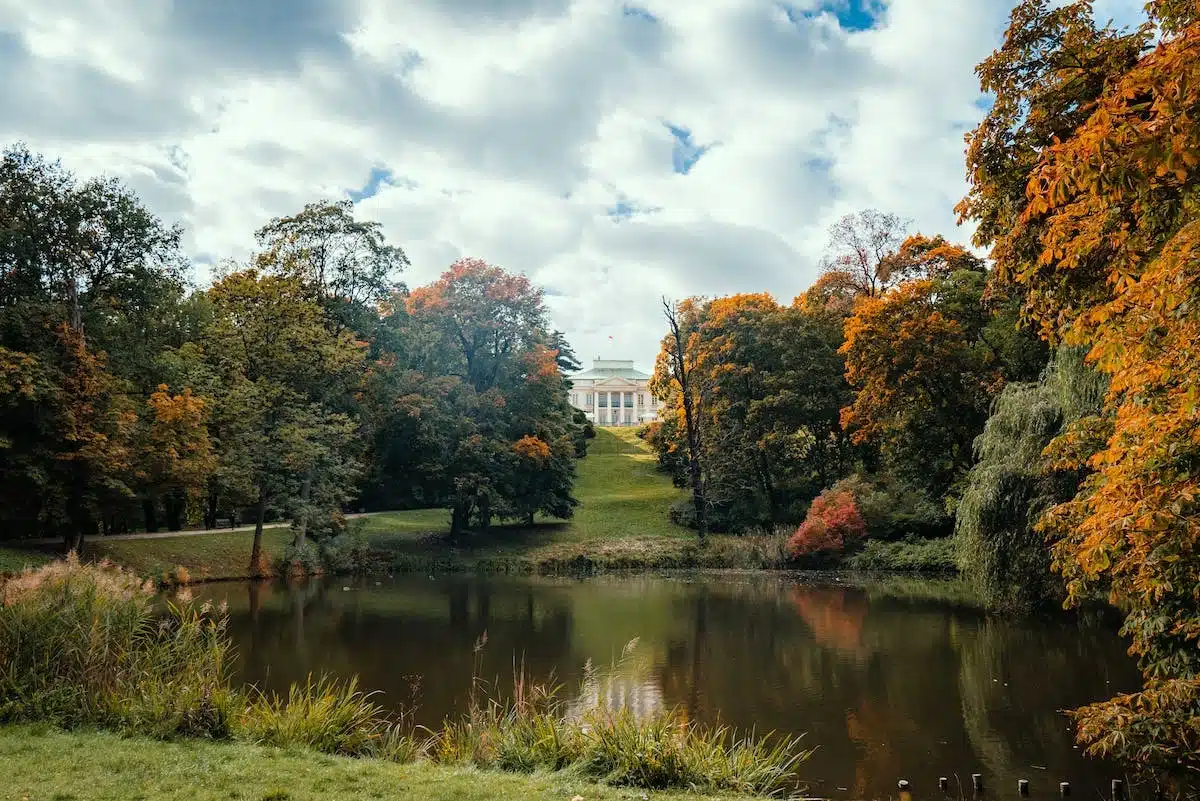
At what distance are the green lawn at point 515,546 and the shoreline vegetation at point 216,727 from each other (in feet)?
49.0

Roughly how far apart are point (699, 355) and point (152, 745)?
103 feet

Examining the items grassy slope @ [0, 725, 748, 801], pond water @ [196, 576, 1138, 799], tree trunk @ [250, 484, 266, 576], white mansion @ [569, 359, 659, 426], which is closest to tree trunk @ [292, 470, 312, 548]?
tree trunk @ [250, 484, 266, 576]

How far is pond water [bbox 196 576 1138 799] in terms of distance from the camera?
8.49 m

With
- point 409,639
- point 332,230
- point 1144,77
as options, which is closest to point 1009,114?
point 1144,77

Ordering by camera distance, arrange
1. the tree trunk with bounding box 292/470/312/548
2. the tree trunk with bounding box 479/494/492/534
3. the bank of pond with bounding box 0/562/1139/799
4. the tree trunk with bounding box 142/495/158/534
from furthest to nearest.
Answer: the tree trunk with bounding box 479/494/492/534, the tree trunk with bounding box 142/495/158/534, the tree trunk with bounding box 292/470/312/548, the bank of pond with bounding box 0/562/1139/799

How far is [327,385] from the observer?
3009cm

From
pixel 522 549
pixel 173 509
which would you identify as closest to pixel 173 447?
pixel 173 509

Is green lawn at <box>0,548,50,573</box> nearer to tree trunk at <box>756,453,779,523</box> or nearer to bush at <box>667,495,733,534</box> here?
bush at <box>667,495,733,534</box>

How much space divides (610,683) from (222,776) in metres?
6.39

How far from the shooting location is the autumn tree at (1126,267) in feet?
13.9

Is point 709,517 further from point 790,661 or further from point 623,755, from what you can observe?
point 623,755

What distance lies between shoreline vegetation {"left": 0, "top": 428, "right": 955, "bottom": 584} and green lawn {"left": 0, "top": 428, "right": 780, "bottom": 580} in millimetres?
40

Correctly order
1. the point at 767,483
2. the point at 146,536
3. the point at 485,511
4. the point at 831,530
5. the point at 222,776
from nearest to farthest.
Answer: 1. the point at 222,776
2. the point at 146,536
3. the point at 831,530
4. the point at 485,511
5. the point at 767,483

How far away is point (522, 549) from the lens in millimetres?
32438
